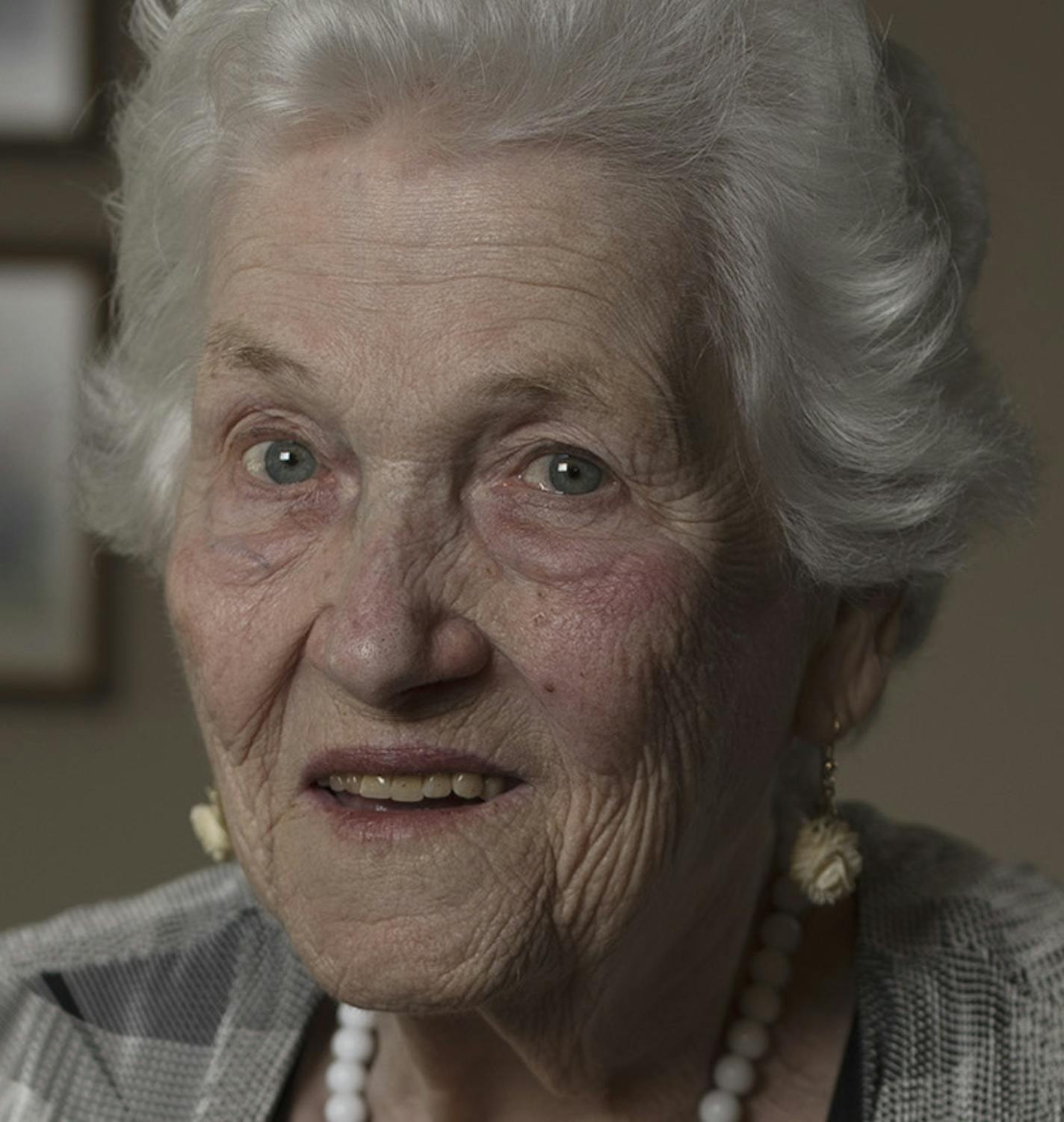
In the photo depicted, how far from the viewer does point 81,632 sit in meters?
3.23

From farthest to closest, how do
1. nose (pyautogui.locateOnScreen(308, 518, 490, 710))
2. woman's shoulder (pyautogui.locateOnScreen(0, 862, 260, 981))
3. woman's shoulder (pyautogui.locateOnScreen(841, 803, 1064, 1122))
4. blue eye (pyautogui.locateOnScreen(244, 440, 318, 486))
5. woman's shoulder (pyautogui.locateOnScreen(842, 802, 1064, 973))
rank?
woman's shoulder (pyautogui.locateOnScreen(0, 862, 260, 981)) < woman's shoulder (pyautogui.locateOnScreen(842, 802, 1064, 973)) < woman's shoulder (pyautogui.locateOnScreen(841, 803, 1064, 1122)) < blue eye (pyautogui.locateOnScreen(244, 440, 318, 486)) < nose (pyautogui.locateOnScreen(308, 518, 490, 710))

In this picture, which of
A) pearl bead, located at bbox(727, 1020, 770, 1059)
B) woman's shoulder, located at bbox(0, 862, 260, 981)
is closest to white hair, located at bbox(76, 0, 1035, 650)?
pearl bead, located at bbox(727, 1020, 770, 1059)

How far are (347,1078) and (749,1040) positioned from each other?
0.34 meters

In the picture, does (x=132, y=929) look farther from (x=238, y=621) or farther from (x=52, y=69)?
(x=52, y=69)

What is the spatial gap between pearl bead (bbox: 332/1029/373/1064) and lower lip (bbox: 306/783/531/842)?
0.35 m

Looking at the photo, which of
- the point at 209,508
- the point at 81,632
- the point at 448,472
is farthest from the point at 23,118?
the point at 448,472

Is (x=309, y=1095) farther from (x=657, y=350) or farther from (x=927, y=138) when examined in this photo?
(x=927, y=138)

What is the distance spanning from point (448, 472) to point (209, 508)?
240 millimetres

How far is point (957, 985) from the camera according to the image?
5.10ft

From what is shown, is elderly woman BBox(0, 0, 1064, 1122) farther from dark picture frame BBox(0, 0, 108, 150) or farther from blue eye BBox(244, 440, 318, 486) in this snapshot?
dark picture frame BBox(0, 0, 108, 150)

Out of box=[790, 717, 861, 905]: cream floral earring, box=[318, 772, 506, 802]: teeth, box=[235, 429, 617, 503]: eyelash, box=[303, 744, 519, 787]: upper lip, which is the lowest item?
box=[790, 717, 861, 905]: cream floral earring

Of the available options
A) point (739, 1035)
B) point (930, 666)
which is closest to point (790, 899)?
point (739, 1035)

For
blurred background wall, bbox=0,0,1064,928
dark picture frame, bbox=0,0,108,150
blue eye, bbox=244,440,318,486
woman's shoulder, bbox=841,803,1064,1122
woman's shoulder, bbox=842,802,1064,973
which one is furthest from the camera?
dark picture frame, bbox=0,0,108,150

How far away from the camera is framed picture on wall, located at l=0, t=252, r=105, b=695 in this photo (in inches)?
125
